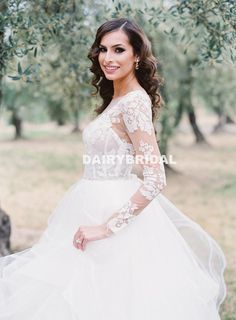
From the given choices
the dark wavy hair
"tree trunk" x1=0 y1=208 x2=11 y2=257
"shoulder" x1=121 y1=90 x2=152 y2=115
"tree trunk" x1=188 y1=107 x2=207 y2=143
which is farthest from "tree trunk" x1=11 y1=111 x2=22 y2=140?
"shoulder" x1=121 y1=90 x2=152 y2=115

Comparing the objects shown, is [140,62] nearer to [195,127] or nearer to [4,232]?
[4,232]

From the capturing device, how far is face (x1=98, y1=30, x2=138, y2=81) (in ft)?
8.89

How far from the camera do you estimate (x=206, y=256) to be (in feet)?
11.8

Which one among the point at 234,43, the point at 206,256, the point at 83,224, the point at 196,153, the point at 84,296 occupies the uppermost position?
the point at 234,43

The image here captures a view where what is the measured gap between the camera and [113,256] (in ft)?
8.89

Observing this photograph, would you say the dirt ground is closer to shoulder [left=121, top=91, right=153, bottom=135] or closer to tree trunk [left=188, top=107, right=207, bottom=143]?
tree trunk [left=188, top=107, right=207, bottom=143]

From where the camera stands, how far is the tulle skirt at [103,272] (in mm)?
2645

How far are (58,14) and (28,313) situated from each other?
252 cm

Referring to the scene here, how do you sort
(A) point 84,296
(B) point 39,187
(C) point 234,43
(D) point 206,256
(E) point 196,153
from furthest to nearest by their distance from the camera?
(E) point 196,153
(B) point 39,187
(C) point 234,43
(D) point 206,256
(A) point 84,296

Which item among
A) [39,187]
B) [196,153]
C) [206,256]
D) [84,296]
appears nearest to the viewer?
[84,296]

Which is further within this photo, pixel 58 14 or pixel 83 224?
pixel 58 14

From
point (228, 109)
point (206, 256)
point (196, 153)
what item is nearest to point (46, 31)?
point (206, 256)

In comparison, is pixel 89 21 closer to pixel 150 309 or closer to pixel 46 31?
pixel 46 31

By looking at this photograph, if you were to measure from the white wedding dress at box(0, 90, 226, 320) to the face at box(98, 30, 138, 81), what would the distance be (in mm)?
158
